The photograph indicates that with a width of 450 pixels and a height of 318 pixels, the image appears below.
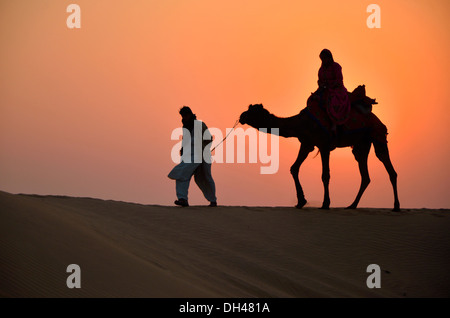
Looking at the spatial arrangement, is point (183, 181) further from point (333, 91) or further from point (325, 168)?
A: point (333, 91)

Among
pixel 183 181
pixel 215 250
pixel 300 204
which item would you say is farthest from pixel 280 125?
pixel 215 250

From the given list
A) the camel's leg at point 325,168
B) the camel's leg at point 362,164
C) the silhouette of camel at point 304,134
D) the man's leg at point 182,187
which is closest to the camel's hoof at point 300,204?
the silhouette of camel at point 304,134

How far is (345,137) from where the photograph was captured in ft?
60.6

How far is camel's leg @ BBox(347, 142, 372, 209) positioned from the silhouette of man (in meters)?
3.45

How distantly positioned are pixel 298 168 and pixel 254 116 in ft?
4.90

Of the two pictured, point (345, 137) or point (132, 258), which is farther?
point (345, 137)

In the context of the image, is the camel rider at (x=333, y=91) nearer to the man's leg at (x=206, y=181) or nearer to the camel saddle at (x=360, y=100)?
the camel saddle at (x=360, y=100)

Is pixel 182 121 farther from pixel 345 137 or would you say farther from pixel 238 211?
pixel 345 137

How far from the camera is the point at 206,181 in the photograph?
18.1m

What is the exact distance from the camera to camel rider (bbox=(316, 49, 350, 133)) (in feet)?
59.3

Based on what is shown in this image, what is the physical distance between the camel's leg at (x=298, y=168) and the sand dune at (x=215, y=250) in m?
0.31
